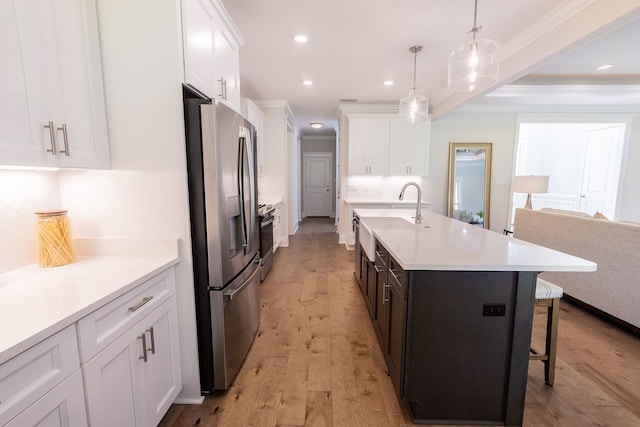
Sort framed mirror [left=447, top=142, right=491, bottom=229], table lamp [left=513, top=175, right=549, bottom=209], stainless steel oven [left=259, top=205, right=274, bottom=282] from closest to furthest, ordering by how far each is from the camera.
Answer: stainless steel oven [left=259, top=205, right=274, bottom=282] < table lamp [left=513, top=175, right=549, bottom=209] < framed mirror [left=447, top=142, right=491, bottom=229]

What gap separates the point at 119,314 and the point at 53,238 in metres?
0.60

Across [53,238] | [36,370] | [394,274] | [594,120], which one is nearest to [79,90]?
[53,238]

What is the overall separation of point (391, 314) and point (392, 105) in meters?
4.38

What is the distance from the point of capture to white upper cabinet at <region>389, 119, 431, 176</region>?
16.7 feet

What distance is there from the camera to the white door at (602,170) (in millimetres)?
5105

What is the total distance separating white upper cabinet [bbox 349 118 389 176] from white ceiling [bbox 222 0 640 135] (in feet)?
2.72

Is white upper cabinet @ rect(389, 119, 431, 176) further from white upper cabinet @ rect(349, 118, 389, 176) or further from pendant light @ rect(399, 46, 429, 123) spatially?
pendant light @ rect(399, 46, 429, 123)

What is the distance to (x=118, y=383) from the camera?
1.09 metres

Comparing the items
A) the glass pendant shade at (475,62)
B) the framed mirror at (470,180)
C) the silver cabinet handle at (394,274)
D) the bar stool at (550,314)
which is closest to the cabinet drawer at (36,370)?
the silver cabinet handle at (394,274)

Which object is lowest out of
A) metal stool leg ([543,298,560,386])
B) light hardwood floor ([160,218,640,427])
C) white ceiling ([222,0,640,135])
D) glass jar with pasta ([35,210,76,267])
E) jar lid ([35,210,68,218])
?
light hardwood floor ([160,218,640,427])

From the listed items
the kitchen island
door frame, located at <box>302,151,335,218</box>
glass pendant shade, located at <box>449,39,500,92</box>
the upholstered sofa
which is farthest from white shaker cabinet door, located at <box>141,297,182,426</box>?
door frame, located at <box>302,151,335,218</box>

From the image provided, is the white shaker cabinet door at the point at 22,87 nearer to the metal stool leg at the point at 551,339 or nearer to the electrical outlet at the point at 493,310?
the electrical outlet at the point at 493,310

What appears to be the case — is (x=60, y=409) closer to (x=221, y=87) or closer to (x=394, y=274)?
(x=394, y=274)

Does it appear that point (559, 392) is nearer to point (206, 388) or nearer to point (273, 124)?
point (206, 388)
